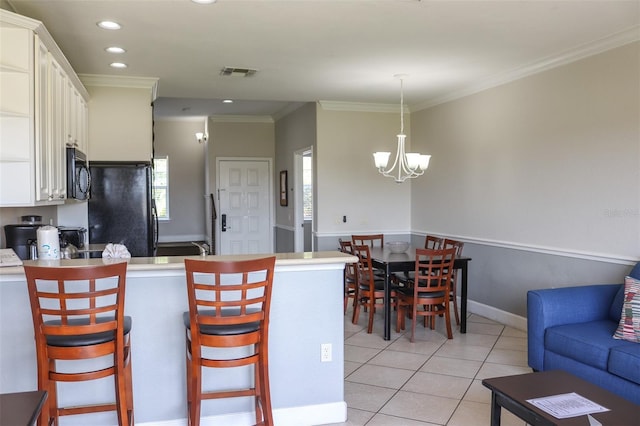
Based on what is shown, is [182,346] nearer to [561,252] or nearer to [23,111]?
[23,111]

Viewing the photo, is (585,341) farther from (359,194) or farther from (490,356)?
(359,194)

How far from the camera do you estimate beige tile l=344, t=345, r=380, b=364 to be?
409 cm

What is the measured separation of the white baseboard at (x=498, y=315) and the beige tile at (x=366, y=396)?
2.03m

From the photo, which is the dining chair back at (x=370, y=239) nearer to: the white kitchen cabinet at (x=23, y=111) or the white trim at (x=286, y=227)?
the white trim at (x=286, y=227)

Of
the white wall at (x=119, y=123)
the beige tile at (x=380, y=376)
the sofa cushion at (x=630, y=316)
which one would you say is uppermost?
the white wall at (x=119, y=123)

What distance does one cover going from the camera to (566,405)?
208 cm

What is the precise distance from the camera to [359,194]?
6.52m

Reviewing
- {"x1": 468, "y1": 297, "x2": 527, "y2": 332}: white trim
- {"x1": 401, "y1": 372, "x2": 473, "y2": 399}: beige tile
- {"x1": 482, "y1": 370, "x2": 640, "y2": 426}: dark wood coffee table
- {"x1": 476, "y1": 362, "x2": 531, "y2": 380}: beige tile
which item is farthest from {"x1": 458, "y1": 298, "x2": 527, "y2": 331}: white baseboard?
{"x1": 482, "y1": 370, "x2": 640, "y2": 426}: dark wood coffee table

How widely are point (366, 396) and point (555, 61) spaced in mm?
3262

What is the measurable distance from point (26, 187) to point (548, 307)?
341 cm

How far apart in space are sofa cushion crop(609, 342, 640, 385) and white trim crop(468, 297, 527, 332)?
1.80 m

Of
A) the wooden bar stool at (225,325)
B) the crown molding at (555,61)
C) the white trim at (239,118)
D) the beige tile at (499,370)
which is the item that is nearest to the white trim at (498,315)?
the beige tile at (499,370)

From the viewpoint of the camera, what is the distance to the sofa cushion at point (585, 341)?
10.00 feet

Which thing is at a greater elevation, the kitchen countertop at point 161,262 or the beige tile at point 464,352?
the kitchen countertop at point 161,262
